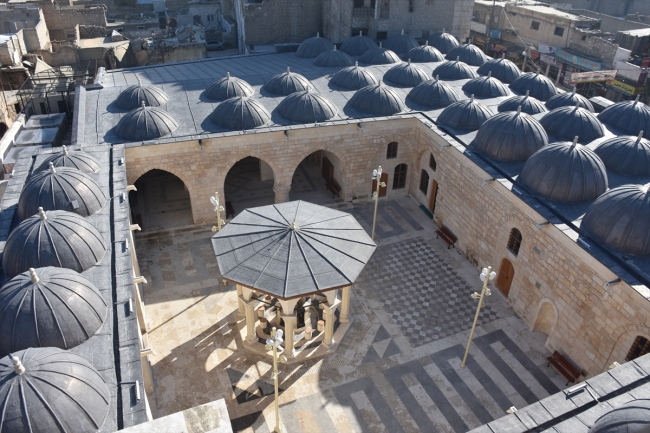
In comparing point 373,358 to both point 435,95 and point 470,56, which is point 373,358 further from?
point 470,56

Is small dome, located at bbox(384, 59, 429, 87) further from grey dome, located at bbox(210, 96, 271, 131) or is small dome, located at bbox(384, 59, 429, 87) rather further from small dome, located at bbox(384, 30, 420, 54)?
grey dome, located at bbox(210, 96, 271, 131)

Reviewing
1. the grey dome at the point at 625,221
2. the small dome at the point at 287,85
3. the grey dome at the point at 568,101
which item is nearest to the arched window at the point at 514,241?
the grey dome at the point at 625,221

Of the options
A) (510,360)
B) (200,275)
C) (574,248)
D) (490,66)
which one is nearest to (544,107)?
(490,66)

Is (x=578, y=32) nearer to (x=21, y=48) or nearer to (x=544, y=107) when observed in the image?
(x=544, y=107)

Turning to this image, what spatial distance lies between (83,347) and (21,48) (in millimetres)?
→ 38376

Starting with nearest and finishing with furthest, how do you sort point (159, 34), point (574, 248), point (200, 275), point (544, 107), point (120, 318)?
point (120, 318), point (574, 248), point (200, 275), point (544, 107), point (159, 34)

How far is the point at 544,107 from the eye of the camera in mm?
27547

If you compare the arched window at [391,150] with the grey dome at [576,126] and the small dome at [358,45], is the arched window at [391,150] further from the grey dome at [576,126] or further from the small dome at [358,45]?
the small dome at [358,45]

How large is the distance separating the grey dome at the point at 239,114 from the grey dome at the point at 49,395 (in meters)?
16.3

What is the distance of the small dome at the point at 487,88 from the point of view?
30.0m

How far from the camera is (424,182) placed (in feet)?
94.0

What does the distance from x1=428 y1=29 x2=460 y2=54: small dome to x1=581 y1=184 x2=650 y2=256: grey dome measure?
976 inches

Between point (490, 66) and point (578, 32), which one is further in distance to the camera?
point (578, 32)

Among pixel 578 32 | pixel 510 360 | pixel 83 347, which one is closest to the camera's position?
pixel 83 347
